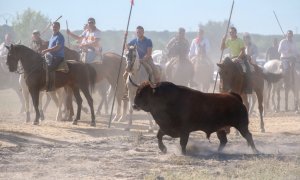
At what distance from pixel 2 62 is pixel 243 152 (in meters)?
12.3

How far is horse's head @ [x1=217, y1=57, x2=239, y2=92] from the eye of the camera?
53.8 feet

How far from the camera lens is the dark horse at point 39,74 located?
1752cm

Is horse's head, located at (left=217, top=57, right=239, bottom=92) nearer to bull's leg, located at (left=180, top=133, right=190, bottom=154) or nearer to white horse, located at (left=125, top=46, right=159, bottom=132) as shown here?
Result: white horse, located at (left=125, top=46, right=159, bottom=132)

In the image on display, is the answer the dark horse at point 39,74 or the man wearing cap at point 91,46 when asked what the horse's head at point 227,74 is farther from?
the man wearing cap at point 91,46

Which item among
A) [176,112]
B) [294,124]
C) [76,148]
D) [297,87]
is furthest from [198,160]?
[297,87]

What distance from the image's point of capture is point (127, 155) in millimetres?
12555

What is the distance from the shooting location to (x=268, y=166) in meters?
10.9

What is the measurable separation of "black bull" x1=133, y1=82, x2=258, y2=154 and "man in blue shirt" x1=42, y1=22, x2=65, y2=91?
582 cm

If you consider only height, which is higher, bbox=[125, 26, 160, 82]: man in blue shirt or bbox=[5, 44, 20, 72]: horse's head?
bbox=[125, 26, 160, 82]: man in blue shirt

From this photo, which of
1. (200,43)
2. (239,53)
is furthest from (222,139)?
(200,43)

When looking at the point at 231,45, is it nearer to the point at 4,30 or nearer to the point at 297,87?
the point at 297,87

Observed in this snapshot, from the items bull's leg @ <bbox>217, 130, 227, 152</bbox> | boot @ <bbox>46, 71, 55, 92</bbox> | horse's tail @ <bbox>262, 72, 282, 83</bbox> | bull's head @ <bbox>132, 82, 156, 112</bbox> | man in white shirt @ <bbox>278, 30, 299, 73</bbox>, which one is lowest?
bull's leg @ <bbox>217, 130, 227, 152</bbox>

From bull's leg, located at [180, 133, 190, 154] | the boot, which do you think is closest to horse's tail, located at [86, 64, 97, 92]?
the boot

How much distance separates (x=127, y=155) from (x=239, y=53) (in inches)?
246
